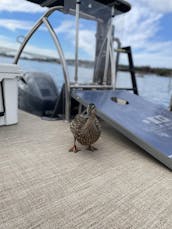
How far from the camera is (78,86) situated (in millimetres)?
2672

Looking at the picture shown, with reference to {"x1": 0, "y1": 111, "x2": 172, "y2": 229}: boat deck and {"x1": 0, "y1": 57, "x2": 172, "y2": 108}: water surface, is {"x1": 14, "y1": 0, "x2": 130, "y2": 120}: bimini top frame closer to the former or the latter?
{"x1": 0, "y1": 57, "x2": 172, "y2": 108}: water surface

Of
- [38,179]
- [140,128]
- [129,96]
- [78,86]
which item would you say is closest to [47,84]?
[78,86]

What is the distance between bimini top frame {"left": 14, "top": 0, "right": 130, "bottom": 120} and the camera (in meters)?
→ 2.60

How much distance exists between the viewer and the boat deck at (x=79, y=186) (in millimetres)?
954

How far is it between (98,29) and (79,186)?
115 inches

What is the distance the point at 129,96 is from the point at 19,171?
2.05 metres

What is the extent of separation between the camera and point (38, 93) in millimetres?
3113

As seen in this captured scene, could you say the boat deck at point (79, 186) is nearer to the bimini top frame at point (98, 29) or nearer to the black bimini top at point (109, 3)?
the bimini top frame at point (98, 29)

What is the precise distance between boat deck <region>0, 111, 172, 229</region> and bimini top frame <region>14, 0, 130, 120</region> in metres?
1.02

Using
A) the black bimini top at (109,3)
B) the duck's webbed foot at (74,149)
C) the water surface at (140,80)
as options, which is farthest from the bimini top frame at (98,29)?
the duck's webbed foot at (74,149)

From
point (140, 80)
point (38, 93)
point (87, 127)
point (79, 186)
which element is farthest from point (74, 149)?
point (140, 80)

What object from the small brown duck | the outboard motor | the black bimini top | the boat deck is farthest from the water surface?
the boat deck

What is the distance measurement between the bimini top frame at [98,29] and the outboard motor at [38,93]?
1.71 feet

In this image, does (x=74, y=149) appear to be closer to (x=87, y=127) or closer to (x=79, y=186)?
(x=87, y=127)
